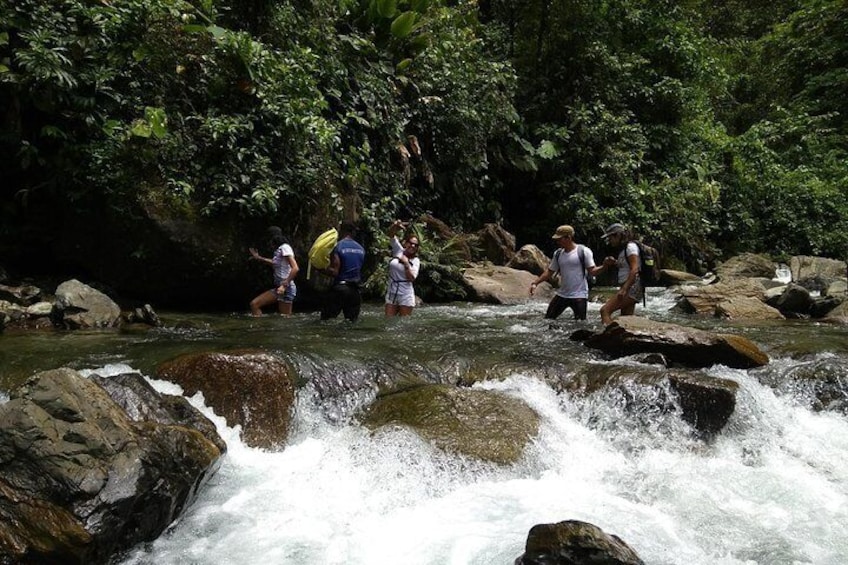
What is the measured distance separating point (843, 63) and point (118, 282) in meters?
26.1

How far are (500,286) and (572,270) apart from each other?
4.50 metres

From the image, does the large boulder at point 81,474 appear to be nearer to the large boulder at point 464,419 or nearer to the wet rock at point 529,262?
the large boulder at point 464,419

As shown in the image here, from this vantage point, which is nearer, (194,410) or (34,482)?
(34,482)

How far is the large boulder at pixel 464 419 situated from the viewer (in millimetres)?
5652

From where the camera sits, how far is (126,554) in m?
4.02

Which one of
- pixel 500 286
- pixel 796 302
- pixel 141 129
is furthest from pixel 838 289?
pixel 141 129

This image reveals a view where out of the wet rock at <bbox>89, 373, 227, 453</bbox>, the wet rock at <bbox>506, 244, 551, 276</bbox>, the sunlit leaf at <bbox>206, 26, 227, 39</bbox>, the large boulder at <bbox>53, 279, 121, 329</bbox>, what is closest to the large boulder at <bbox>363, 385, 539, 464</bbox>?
the wet rock at <bbox>89, 373, 227, 453</bbox>

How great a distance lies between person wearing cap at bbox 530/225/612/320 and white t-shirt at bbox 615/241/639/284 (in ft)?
0.83

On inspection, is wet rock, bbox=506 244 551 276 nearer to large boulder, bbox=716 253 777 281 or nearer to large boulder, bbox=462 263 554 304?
large boulder, bbox=462 263 554 304

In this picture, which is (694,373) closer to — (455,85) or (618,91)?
(455,85)

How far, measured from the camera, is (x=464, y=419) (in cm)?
600

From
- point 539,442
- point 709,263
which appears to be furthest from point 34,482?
point 709,263

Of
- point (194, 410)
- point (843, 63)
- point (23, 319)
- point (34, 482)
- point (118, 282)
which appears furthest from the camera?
point (843, 63)

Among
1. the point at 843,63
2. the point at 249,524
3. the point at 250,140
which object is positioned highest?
the point at 843,63
